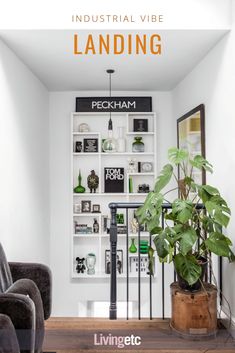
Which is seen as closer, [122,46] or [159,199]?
[159,199]

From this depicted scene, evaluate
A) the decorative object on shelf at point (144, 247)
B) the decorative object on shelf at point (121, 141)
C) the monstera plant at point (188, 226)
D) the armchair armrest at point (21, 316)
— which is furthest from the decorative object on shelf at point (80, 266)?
the armchair armrest at point (21, 316)

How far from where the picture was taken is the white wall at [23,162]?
3072mm

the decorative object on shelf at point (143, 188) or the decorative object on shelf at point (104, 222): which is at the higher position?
the decorative object on shelf at point (143, 188)

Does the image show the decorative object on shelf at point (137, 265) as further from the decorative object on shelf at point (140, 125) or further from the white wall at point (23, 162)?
the decorative object on shelf at point (140, 125)

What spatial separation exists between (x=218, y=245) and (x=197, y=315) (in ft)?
1.78

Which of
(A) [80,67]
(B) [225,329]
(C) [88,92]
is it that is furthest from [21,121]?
(B) [225,329]

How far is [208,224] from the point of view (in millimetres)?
2746

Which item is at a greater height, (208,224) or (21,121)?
(21,121)

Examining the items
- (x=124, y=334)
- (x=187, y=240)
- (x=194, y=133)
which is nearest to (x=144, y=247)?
(x=194, y=133)

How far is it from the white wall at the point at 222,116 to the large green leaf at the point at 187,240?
1.37 ft
